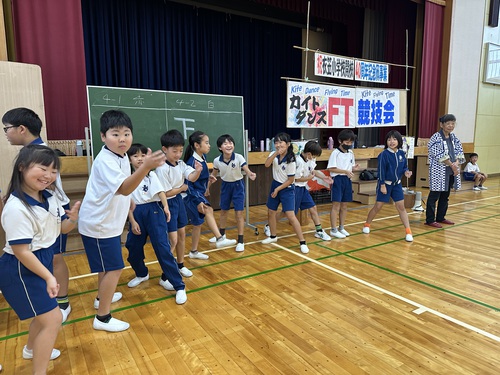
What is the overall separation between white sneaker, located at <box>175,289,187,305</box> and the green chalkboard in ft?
5.98

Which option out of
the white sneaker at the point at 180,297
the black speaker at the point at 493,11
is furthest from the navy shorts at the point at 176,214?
the black speaker at the point at 493,11

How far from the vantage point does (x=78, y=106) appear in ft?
12.8

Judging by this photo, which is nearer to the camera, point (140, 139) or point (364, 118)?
point (140, 139)

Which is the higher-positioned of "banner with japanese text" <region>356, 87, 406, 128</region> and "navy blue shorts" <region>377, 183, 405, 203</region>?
"banner with japanese text" <region>356, 87, 406, 128</region>

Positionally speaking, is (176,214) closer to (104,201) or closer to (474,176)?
(104,201)

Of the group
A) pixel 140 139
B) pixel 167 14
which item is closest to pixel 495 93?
pixel 167 14

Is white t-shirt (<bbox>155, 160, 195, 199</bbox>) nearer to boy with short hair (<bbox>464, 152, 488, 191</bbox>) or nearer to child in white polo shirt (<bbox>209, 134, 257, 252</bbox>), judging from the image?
child in white polo shirt (<bbox>209, 134, 257, 252</bbox>)

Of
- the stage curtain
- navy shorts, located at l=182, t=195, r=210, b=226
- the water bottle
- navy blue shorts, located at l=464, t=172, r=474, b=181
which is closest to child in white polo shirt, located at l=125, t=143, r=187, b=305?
navy shorts, located at l=182, t=195, r=210, b=226

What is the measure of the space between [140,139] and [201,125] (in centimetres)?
74

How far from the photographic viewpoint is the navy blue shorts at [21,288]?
58.0 inches

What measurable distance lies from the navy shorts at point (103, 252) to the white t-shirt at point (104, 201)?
1.4 inches

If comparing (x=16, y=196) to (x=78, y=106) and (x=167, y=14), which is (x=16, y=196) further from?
(x=167, y=14)

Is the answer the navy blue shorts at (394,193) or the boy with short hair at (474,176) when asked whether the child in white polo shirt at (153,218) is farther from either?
the boy with short hair at (474,176)

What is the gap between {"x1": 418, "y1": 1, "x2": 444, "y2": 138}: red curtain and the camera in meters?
7.35
